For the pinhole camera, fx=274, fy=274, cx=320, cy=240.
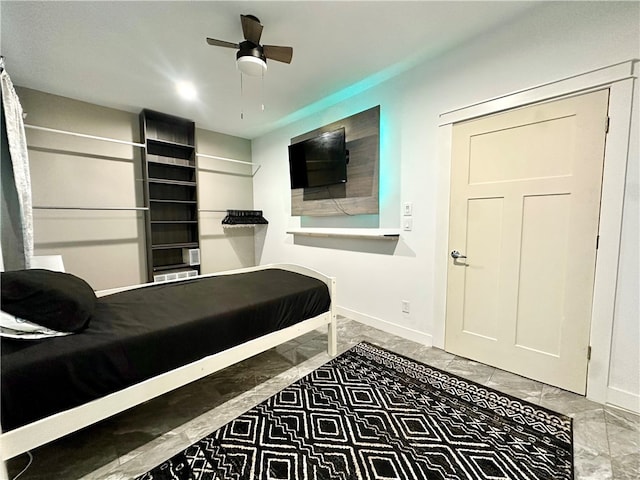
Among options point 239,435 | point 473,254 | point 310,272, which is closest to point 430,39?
point 473,254

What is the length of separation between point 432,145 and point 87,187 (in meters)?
4.08

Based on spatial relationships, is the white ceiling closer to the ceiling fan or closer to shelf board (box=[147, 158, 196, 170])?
the ceiling fan

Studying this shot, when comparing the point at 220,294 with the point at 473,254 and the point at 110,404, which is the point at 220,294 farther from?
the point at 473,254

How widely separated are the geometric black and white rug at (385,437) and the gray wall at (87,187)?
10.0 ft

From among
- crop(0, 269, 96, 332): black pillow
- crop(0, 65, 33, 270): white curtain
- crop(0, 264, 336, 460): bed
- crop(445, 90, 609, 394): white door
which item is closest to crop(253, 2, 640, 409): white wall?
crop(445, 90, 609, 394): white door

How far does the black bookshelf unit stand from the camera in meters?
3.75

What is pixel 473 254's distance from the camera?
2.40m

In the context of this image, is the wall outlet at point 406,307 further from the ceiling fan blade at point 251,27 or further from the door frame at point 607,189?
the ceiling fan blade at point 251,27

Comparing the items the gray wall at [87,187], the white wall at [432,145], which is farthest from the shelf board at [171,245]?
the white wall at [432,145]

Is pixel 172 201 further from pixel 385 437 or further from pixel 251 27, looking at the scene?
pixel 385 437

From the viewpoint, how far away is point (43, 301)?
1.33m

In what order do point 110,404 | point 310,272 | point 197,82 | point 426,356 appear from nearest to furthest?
1. point 110,404
2. point 426,356
3. point 310,272
4. point 197,82

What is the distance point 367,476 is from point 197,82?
3.61 meters

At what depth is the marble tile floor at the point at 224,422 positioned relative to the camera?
1388 millimetres
